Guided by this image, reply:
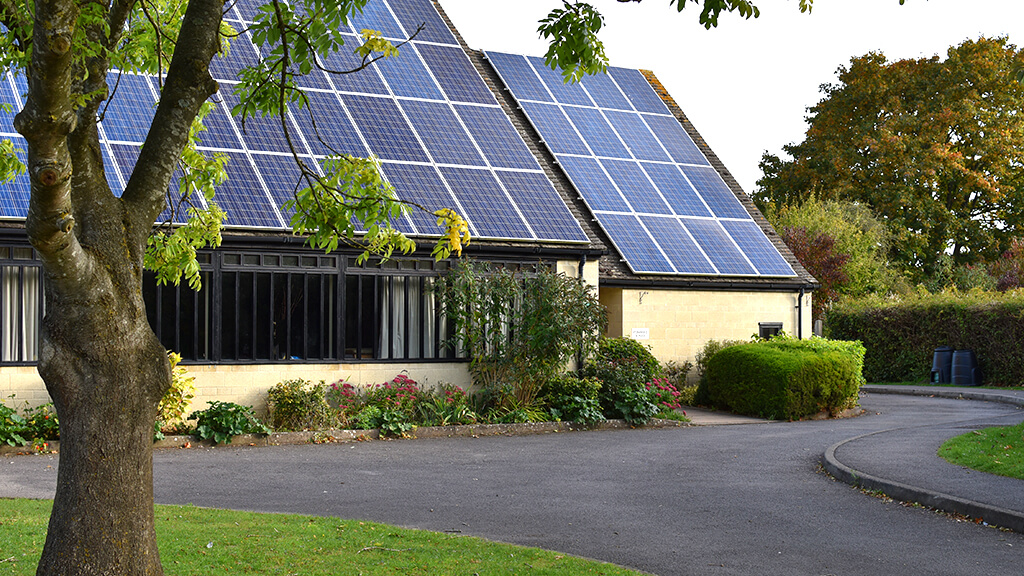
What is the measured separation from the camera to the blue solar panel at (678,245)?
2138cm

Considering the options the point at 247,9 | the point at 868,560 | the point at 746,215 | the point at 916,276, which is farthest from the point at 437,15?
the point at 916,276

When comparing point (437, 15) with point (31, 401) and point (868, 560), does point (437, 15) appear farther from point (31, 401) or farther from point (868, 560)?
point (868, 560)

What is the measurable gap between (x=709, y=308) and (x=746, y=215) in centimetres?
344

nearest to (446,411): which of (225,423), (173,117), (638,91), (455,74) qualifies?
(225,423)

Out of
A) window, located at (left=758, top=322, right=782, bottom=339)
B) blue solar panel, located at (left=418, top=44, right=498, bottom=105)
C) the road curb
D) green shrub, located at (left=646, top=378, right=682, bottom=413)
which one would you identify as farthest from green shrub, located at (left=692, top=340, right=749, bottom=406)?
blue solar panel, located at (left=418, top=44, right=498, bottom=105)

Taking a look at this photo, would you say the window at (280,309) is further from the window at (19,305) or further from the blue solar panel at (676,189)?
the blue solar panel at (676,189)

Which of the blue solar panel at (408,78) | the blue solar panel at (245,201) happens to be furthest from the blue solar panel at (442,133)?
the blue solar panel at (245,201)

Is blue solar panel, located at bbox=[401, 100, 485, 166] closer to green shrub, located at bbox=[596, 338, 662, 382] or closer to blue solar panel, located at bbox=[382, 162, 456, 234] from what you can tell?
blue solar panel, located at bbox=[382, 162, 456, 234]

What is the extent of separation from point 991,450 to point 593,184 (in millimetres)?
11910

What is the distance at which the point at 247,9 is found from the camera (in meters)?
20.3

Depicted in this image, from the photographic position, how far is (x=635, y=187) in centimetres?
2316

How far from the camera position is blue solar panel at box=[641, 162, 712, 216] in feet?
76.1

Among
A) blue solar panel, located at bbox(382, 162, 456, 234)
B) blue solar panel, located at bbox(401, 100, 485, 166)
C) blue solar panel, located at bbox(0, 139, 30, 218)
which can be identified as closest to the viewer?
blue solar panel, located at bbox(0, 139, 30, 218)

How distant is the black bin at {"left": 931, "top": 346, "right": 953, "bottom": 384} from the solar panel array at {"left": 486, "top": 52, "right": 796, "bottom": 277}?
7.66 metres
